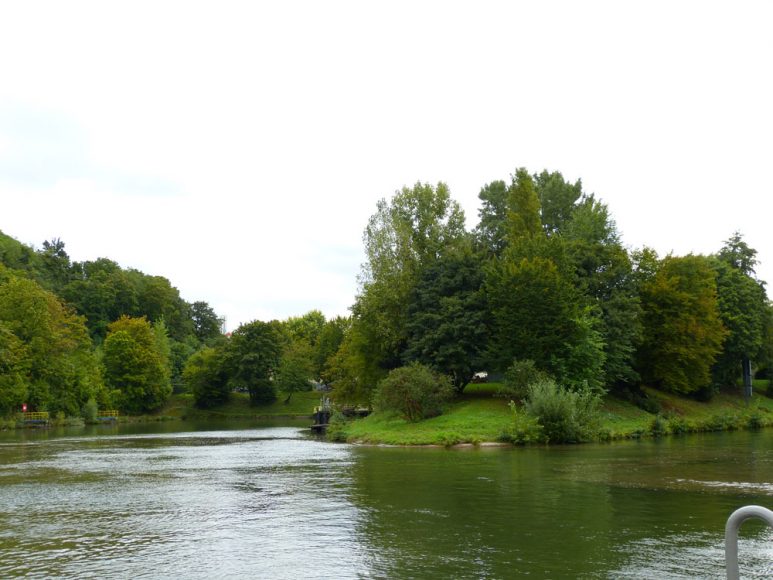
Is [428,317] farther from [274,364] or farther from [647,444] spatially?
[274,364]

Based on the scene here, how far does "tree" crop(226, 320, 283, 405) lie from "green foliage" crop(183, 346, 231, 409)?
1654 millimetres

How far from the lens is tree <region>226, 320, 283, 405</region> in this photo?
111 metres

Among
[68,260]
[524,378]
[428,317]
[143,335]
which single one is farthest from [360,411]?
[68,260]

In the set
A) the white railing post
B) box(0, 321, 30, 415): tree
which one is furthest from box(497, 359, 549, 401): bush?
box(0, 321, 30, 415): tree

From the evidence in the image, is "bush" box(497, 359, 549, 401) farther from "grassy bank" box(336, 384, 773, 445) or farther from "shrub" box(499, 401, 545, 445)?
"shrub" box(499, 401, 545, 445)

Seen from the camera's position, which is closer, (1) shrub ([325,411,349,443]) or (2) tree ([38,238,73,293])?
(1) shrub ([325,411,349,443])

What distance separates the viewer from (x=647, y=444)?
142 feet

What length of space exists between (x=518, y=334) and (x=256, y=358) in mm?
67726

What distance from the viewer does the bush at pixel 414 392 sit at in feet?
154

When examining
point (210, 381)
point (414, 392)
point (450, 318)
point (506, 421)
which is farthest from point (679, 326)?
point (210, 381)

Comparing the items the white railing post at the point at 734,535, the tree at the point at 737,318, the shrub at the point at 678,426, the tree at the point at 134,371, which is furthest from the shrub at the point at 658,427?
the tree at the point at 134,371

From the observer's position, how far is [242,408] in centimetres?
11369

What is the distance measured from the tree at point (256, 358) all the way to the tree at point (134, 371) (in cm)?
1121

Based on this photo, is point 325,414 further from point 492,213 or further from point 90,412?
point 90,412
